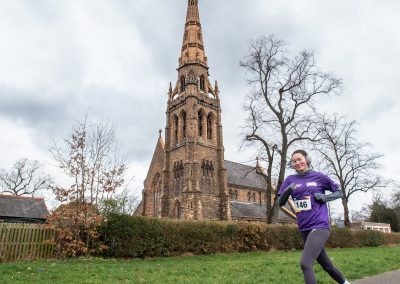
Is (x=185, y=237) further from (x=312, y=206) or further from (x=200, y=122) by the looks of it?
(x=200, y=122)

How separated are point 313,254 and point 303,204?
2.10 feet

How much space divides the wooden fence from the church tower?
21441mm

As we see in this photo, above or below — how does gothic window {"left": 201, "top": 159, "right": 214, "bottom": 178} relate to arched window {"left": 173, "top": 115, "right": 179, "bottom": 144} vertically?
below

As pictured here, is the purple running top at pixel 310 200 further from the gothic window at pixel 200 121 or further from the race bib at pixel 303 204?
the gothic window at pixel 200 121

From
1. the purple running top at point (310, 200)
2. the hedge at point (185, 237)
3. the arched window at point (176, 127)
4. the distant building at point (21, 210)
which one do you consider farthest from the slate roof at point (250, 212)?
the purple running top at point (310, 200)

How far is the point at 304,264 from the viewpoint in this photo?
391 centimetres

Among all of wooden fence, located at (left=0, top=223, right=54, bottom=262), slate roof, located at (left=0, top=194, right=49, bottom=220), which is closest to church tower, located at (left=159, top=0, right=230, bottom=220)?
slate roof, located at (left=0, top=194, right=49, bottom=220)

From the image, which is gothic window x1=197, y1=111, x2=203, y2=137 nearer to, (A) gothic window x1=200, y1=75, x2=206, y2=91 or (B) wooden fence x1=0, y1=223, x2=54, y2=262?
(A) gothic window x1=200, y1=75, x2=206, y2=91

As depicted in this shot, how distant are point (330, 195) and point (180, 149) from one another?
36227mm

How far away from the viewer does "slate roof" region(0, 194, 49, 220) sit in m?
28.0

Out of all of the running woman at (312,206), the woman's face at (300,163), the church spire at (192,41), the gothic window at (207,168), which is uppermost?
the church spire at (192,41)

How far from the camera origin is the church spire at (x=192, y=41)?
1809 inches

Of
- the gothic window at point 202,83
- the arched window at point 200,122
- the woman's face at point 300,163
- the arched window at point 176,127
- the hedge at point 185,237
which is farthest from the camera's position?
the gothic window at point 202,83

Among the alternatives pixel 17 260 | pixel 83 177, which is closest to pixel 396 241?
pixel 83 177
